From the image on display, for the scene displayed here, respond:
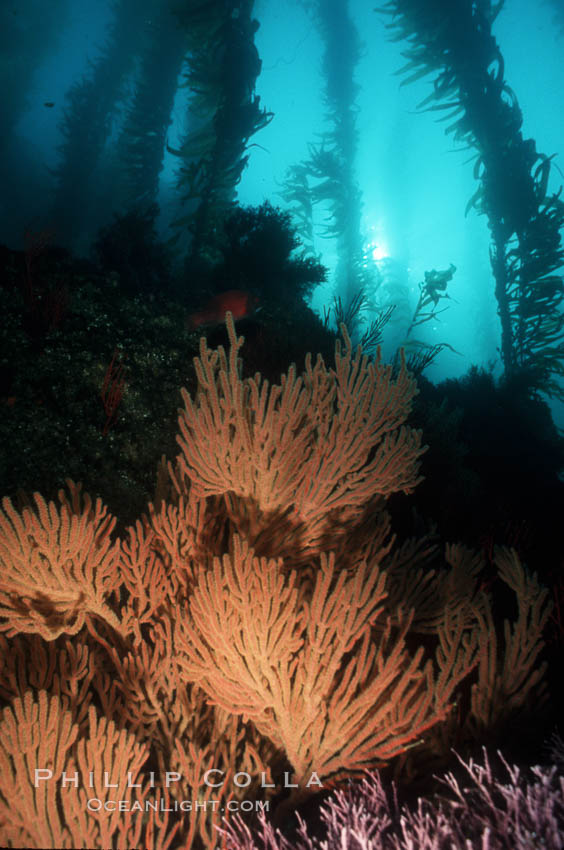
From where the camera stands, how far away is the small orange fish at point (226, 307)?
16.6 ft

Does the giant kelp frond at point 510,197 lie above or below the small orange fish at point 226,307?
above

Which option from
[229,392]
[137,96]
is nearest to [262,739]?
[229,392]

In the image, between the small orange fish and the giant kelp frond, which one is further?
the giant kelp frond

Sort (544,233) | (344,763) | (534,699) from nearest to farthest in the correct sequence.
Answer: (344,763) → (534,699) → (544,233)

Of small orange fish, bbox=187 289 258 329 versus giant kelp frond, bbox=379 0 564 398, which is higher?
giant kelp frond, bbox=379 0 564 398

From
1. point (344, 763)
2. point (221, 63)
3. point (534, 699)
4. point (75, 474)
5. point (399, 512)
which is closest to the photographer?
point (344, 763)

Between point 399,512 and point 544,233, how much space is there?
10132mm

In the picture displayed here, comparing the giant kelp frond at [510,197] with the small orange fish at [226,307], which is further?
the giant kelp frond at [510,197]

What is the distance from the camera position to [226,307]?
16.8 feet

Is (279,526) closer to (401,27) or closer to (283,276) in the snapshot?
(283,276)

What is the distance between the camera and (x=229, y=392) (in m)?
1.88

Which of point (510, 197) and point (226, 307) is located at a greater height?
point (510, 197)

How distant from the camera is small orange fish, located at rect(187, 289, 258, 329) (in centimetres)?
507

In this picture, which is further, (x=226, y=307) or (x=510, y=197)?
(x=510, y=197)
